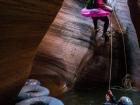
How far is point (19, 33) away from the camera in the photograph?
6.05m

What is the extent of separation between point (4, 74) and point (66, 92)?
4.83m

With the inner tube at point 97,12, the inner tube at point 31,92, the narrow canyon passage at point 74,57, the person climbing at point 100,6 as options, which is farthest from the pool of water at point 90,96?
the inner tube at point 97,12

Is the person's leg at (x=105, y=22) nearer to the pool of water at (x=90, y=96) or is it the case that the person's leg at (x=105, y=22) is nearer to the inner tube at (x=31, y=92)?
the pool of water at (x=90, y=96)

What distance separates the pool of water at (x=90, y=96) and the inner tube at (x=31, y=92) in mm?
971

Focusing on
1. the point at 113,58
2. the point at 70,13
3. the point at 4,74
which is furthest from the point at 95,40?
the point at 4,74

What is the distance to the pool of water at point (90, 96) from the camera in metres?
10.4

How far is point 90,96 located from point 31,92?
2304 mm

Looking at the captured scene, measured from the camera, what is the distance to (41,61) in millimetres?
11648

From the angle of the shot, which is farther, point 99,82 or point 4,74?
point 99,82

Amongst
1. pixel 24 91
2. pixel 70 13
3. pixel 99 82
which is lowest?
pixel 99 82

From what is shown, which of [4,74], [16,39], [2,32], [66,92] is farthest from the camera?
[66,92]

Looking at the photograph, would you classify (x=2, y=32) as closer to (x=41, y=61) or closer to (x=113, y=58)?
(x=41, y=61)

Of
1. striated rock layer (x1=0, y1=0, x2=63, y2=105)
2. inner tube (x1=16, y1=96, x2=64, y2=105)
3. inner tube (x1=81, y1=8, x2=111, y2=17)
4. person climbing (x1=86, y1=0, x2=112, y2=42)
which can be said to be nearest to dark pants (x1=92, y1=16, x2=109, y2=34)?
person climbing (x1=86, y1=0, x2=112, y2=42)

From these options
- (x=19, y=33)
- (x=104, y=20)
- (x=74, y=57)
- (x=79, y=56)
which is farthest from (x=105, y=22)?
(x=19, y=33)
